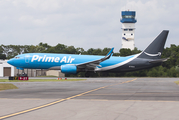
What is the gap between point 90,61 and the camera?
46.4 m

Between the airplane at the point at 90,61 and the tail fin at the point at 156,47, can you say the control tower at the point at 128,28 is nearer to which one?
the tail fin at the point at 156,47

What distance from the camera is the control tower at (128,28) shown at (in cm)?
14325

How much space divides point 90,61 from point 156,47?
1247 centimetres

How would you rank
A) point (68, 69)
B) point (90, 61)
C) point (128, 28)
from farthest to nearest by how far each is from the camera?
point (128, 28) < point (90, 61) < point (68, 69)

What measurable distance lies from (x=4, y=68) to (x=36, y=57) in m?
18.3

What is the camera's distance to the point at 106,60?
47.9m

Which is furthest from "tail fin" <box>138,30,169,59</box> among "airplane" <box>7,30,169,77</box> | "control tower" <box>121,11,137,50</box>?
"control tower" <box>121,11,137,50</box>

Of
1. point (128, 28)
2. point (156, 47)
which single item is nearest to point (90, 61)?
point (156, 47)

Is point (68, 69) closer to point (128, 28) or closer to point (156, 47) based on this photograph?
point (156, 47)

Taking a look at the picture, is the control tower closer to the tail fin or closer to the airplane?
the tail fin

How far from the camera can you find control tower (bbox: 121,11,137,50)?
143m

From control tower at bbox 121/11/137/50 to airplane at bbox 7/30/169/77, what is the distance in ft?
311

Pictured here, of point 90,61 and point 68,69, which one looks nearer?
point 68,69

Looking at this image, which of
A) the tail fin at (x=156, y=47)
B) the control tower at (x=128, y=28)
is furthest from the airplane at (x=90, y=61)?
the control tower at (x=128, y=28)
